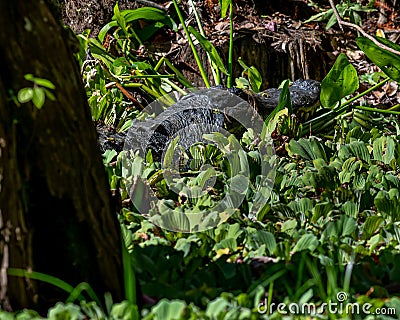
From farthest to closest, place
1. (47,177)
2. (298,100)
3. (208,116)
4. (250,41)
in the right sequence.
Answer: (250,41) < (298,100) < (208,116) < (47,177)

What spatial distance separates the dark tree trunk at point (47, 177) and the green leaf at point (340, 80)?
6.57 feet

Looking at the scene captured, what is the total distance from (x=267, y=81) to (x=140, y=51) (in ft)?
2.89

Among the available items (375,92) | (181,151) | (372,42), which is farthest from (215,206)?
(375,92)

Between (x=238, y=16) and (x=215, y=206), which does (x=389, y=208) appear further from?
(x=238, y=16)

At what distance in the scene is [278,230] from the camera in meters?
2.13

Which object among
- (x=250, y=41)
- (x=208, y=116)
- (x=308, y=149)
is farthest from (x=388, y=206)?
(x=250, y=41)

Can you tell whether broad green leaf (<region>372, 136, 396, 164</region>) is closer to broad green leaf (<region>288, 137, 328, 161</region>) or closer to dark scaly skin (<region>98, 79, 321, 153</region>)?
broad green leaf (<region>288, 137, 328, 161</region>)

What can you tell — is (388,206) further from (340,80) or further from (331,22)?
(331,22)

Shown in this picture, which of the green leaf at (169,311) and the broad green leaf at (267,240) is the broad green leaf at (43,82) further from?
the broad green leaf at (267,240)

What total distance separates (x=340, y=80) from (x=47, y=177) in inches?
86.4

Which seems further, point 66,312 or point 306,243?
point 306,243

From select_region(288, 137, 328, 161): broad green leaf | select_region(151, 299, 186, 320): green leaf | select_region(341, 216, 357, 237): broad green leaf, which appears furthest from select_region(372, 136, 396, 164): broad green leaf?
select_region(151, 299, 186, 320): green leaf

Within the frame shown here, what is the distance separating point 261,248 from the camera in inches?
71.2

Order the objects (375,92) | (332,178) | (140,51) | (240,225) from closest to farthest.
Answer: (240,225) → (332,178) → (140,51) → (375,92)
